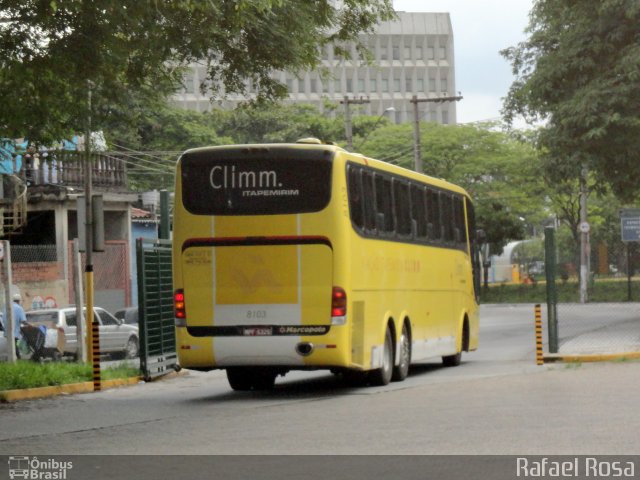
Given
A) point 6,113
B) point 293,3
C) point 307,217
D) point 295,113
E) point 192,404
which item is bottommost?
point 192,404

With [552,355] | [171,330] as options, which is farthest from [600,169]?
[171,330]

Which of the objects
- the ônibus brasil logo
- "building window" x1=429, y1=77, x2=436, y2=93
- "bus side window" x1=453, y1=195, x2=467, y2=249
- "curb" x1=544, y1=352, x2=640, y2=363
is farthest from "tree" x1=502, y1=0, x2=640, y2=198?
"building window" x1=429, y1=77, x2=436, y2=93

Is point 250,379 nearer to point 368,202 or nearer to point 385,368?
point 385,368

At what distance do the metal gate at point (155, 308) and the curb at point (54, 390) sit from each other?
88cm

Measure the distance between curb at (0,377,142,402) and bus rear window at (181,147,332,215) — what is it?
12.8ft

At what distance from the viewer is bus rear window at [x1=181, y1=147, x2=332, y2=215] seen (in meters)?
20.2

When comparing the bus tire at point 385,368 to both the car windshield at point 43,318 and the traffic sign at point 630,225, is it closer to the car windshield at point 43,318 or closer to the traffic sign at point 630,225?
the car windshield at point 43,318

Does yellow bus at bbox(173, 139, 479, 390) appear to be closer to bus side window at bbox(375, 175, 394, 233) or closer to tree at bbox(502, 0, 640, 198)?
bus side window at bbox(375, 175, 394, 233)

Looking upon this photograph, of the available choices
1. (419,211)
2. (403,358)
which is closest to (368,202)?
(403,358)

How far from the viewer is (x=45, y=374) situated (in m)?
23.4

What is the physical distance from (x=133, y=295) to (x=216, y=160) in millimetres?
29497

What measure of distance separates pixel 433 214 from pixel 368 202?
478cm

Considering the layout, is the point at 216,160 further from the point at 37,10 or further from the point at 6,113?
the point at 37,10

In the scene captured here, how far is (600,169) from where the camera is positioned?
40.0 meters
